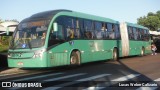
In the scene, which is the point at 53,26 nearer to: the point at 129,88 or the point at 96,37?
the point at 96,37

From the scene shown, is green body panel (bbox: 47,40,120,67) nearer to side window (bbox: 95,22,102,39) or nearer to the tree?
side window (bbox: 95,22,102,39)

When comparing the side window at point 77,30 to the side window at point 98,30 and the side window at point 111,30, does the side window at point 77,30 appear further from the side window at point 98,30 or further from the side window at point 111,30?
the side window at point 111,30

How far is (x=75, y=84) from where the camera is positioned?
35.7ft

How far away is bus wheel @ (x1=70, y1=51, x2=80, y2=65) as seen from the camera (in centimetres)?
1759

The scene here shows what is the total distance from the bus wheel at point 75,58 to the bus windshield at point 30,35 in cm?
261

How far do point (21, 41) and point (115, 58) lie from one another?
1007cm

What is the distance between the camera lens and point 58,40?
16359 mm

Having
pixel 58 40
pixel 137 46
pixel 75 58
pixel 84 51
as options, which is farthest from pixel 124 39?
pixel 58 40

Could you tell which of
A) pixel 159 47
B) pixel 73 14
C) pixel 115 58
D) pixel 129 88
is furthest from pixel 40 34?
pixel 159 47

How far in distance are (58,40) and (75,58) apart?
206 cm

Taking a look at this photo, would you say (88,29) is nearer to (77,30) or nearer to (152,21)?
(77,30)

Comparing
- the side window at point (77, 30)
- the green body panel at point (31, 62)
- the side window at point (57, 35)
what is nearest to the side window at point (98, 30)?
the side window at point (77, 30)

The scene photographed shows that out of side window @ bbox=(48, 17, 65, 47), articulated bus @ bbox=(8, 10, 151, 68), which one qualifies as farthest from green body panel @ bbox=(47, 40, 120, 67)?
side window @ bbox=(48, 17, 65, 47)

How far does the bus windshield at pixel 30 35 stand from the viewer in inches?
618
